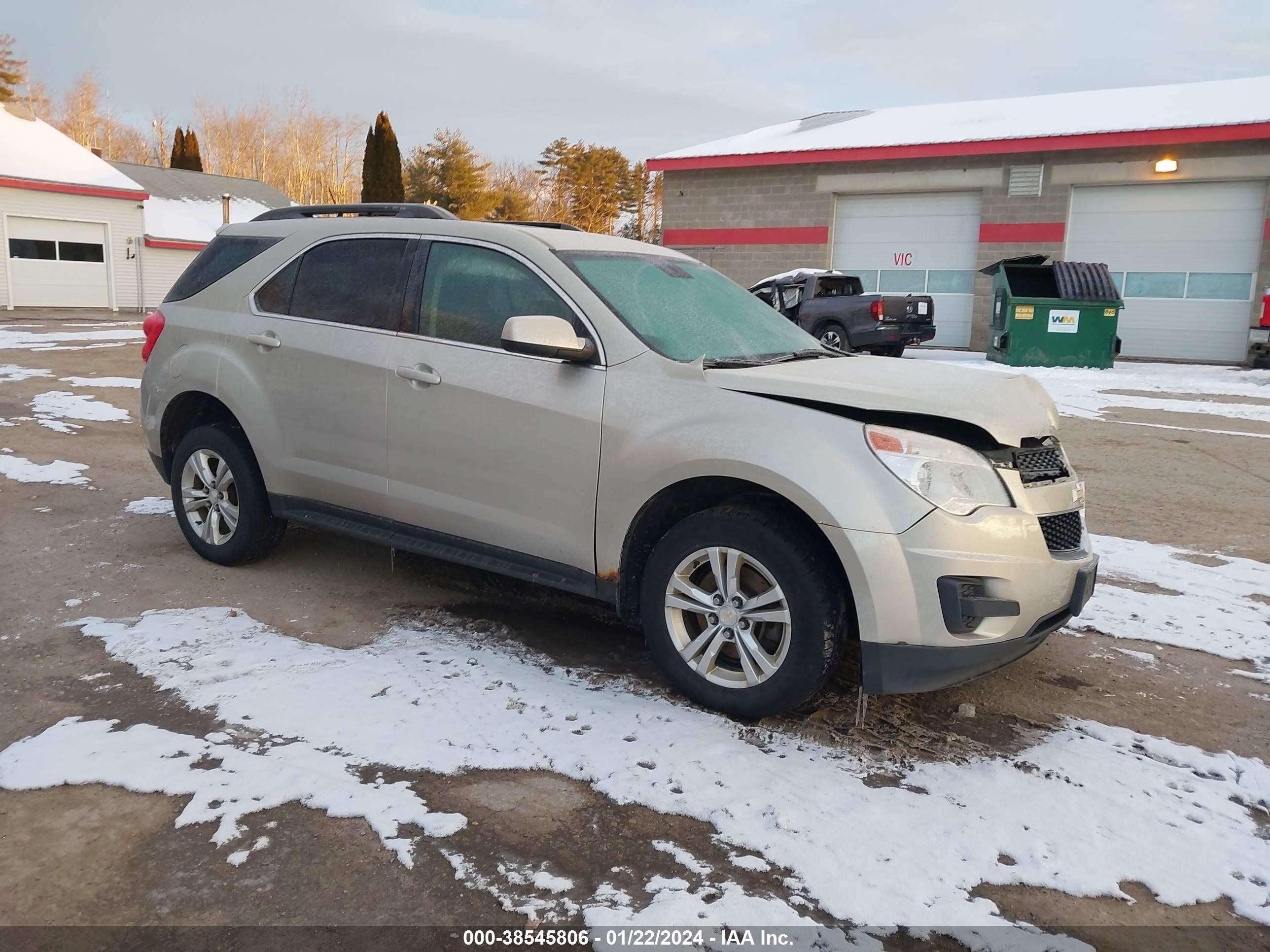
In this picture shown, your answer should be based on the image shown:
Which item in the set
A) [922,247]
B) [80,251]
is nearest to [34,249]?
[80,251]

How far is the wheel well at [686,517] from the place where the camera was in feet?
10.8

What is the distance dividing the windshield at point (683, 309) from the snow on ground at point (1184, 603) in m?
1.98

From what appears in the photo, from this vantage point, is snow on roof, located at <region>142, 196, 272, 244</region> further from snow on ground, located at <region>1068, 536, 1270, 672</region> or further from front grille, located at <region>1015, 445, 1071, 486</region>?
front grille, located at <region>1015, 445, 1071, 486</region>

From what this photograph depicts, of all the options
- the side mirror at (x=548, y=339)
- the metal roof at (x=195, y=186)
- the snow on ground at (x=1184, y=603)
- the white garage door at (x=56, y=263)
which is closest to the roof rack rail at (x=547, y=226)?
the side mirror at (x=548, y=339)

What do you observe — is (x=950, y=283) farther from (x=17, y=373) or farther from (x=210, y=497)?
(x=210, y=497)

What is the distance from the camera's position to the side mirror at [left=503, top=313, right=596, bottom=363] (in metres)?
3.61

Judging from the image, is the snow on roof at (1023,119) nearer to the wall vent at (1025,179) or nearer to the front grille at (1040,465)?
the wall vent at (1025,179)

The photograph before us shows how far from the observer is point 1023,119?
24375 mm

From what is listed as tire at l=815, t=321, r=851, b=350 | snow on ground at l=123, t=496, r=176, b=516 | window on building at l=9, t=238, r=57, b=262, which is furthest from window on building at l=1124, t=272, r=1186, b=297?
window on building at l=9, t=238, r=57, b=262

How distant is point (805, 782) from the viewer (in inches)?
119

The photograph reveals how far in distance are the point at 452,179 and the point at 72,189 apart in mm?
21565

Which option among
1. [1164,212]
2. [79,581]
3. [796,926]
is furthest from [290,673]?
[1164,212]

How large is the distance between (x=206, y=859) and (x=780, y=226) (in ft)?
82.8

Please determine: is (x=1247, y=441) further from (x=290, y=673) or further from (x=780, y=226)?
(x=780, y=226)
